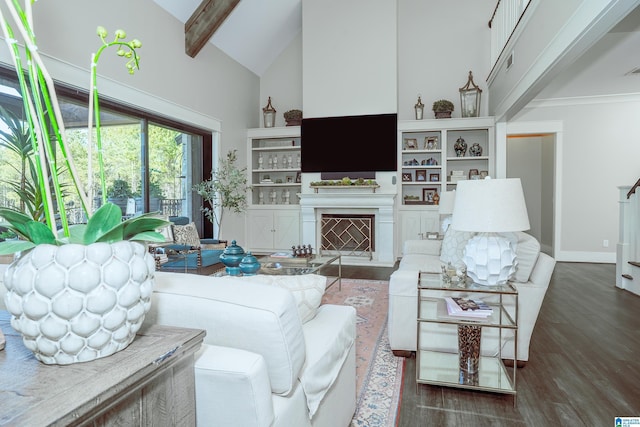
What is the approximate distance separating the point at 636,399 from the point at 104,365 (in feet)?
8.33

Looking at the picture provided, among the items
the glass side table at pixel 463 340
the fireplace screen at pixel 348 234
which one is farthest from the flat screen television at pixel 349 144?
the glass side table at pixel 463 340

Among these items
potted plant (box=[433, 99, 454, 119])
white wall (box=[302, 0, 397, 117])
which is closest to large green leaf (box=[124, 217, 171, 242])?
white wall (box=[302, 0, 397, 117])

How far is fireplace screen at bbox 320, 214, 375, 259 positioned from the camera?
6449mm

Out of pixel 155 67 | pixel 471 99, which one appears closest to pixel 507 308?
pixel 155 67

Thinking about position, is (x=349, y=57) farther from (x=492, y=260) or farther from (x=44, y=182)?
(x=44, y=182)

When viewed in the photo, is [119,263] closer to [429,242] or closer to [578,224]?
[429,242]

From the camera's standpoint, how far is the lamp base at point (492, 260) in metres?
2.09

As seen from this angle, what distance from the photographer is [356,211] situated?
6.43 meters

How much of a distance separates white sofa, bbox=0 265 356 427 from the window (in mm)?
2018

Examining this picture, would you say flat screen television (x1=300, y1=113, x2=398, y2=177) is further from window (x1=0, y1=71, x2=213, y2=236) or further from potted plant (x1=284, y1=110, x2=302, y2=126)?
window (x1=0, y1=71, x2=213, y2=236)

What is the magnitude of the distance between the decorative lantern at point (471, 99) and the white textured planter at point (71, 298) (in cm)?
652

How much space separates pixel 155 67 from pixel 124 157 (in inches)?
47.1

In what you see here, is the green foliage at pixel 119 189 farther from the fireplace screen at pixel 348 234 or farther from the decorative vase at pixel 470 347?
the decorative vase at pixel 470 347

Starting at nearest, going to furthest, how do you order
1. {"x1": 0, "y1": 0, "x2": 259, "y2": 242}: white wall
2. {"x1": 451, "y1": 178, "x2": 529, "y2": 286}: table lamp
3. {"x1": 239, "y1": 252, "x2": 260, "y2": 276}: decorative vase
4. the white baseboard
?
{"x1": 451, "y1": 178, "x2": 529, "y2": 286}: table lamp, {"x1": 239, "y1": 252, "x2": 260, "y2": 276}: decorative vase, {"x1": 0, "y1": 0, "x2": 259, "y2": 242}: white wall, the white baseboard
